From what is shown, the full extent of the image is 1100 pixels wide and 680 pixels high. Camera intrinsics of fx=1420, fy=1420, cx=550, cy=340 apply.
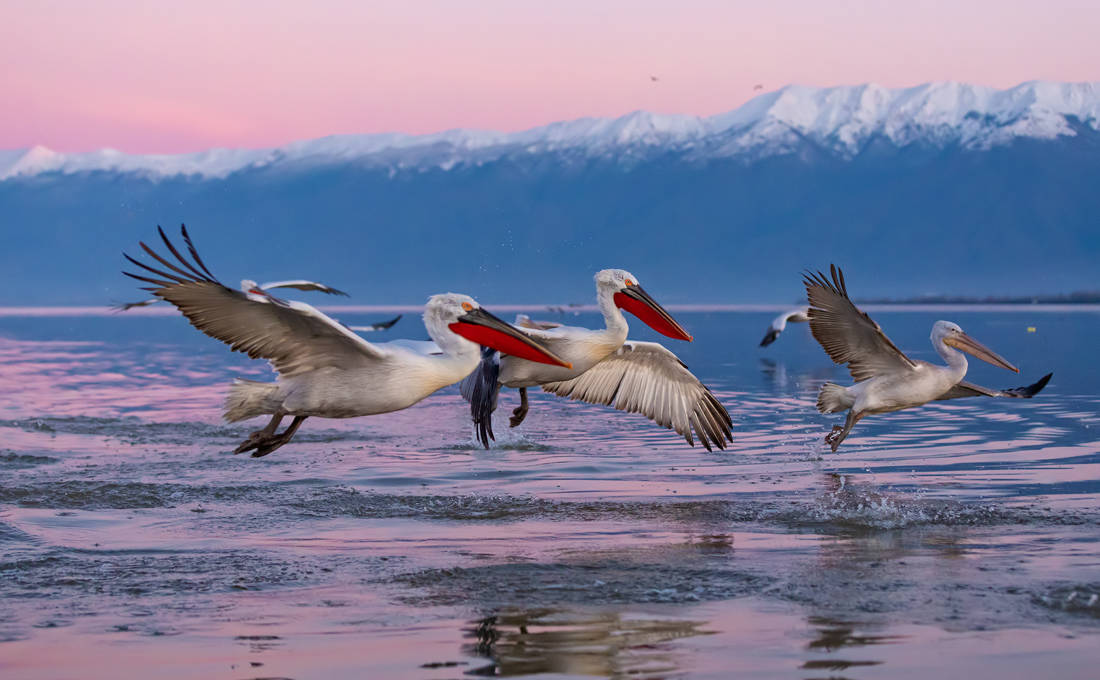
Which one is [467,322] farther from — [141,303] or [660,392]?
[141,303]

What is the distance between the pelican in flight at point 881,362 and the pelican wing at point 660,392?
114 centimetres

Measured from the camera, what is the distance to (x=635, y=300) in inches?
471

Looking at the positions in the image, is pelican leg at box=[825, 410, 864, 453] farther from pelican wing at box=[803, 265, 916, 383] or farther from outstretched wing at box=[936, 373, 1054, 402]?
outstretched wing at box=[936, 373, 1054, 402]

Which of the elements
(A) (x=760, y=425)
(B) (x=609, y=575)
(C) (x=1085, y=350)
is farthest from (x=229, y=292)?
(C) (x=1085, y=350)

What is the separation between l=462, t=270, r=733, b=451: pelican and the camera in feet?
39.2

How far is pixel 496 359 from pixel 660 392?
175 cm

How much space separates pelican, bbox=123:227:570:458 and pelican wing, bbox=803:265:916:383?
3.34 meters

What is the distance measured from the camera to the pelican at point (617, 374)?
39.2 feet

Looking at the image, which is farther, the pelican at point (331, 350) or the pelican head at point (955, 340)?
the pelican head at point (955, 340)

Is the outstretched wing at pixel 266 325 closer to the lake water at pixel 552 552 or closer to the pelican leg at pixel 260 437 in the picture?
the pelican leg at pixel 260 437

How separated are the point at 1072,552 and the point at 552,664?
13.4 feet

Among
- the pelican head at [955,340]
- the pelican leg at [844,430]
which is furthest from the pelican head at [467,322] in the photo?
the pelican head at [955,340]

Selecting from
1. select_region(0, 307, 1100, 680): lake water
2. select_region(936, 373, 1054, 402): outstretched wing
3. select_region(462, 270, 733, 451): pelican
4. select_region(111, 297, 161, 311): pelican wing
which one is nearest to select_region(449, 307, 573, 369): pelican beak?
select_region(0, 307, 1100, 680): lake water

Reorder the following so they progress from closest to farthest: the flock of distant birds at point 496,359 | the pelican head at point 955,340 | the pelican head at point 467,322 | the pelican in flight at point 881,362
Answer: the flock of distant birds at point 496,359, the pelican head at point 467,322, the pelican in flight at point 881,362, the pelican head at point 955,340
